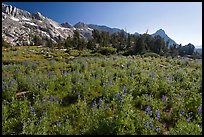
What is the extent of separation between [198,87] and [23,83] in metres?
6.62

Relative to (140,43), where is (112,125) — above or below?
below

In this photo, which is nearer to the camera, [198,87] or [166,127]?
[166,127]

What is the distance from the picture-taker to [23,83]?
1035cm

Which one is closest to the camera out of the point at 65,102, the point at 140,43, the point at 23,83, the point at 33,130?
the point at 33,130

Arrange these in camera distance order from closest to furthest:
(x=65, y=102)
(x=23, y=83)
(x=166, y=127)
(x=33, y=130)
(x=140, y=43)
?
(x=33, y=130) → (x=166, y=127) → (x=65, y=102) → (x=23, y=83) → (x=140, y=43)

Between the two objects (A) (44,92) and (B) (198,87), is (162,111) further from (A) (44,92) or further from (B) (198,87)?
(A) (44,92)

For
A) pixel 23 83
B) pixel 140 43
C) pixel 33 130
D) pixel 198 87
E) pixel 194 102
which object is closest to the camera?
pixel 33 130

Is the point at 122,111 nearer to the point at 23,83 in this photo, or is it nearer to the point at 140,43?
the point at 23,83

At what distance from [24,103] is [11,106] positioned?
386 millimetres

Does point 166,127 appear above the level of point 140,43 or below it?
below

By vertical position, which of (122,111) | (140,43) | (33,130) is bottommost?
(33,130)

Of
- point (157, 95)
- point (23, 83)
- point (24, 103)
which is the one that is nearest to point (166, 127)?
point (157, 95)

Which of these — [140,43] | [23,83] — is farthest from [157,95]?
[140,43]

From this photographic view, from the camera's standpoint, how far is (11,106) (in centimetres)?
752
